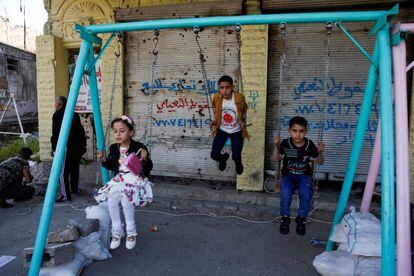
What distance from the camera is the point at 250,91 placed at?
5469 millimetres

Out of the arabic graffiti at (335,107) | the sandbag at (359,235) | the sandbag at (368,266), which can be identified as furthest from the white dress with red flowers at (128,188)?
the arabic graffiti at (335,107)

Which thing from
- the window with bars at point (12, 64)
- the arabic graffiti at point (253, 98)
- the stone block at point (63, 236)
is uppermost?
the window with bars at point (12, 64)

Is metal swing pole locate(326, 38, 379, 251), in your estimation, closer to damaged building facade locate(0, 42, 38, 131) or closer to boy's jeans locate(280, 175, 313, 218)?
boy's jeans locate(280, 175, 313, 218)

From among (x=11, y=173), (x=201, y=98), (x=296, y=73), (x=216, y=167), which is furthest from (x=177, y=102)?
(x=11, y=173)

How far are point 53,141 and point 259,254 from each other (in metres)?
3.92

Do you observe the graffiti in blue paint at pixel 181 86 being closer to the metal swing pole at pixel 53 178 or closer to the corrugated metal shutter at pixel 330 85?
the corrugated metal shutter at pixel 330 85

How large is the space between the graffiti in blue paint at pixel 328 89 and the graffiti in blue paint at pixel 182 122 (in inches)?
69.1

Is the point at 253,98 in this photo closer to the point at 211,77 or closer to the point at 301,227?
the point at 211,77

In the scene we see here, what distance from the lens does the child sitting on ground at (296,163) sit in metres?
3.57

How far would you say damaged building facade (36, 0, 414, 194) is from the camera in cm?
541

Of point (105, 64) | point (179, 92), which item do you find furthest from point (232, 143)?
point (105, 64)

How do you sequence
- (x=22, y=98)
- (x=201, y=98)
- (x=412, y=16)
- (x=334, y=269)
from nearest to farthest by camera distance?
(x=334, y=269) → (x=412, y=16) → (x=201, y=98) → (x=22, y=98)

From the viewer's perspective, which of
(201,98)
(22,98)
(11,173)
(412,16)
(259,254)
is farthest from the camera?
(22,98)

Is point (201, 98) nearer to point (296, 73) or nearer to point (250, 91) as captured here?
point (250, 91)
